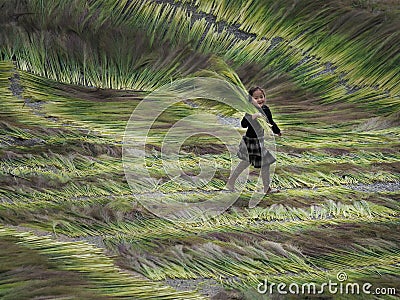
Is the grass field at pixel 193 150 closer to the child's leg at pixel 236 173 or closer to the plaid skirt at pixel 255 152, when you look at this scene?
the child's leg at pixel 236 173

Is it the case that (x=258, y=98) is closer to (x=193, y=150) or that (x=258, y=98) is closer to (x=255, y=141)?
(x=255, y=141)

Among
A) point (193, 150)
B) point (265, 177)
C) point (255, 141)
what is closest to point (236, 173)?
point (265, 177)

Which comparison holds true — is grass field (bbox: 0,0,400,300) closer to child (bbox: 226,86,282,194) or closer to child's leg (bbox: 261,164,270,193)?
child's leg (bbox: 261,164,270,193)

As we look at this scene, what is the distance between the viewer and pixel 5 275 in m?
3.10

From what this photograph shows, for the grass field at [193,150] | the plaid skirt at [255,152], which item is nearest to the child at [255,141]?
the plaid skirt at [255,152]

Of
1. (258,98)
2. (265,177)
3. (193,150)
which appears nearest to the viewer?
(258,98)

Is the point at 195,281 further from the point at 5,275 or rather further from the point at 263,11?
the point at 263,11

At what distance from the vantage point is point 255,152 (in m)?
4.34

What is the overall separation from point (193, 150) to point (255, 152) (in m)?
0.92

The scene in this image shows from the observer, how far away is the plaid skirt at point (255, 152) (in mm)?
4332

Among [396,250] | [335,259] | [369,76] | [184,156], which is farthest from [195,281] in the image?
[369,76]

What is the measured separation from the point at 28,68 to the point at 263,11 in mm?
2201

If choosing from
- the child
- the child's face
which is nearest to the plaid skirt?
the child

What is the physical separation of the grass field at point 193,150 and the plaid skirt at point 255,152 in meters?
0.23
